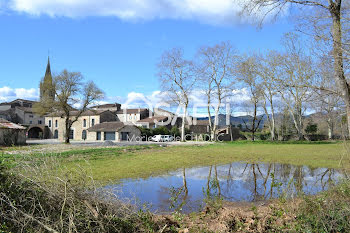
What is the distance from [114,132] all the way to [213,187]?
145 feet

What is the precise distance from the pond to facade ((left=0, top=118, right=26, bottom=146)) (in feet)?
82.9

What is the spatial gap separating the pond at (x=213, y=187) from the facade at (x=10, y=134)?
25.3 meters

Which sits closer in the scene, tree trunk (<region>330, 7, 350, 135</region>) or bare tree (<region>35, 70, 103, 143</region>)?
tree trunk (<region>330, 7, 350, 135</region>)

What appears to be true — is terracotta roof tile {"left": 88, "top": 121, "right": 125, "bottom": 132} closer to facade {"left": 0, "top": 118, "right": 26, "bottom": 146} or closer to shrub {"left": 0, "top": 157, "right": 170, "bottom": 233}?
facade {"left": 0, "top": 118, "right": 26, "bottom": 146}

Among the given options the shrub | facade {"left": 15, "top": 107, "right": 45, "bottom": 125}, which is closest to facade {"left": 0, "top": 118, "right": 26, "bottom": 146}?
the shrub

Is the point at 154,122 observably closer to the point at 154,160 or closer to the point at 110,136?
the point at 110,136

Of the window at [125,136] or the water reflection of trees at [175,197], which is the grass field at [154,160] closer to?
the water reflection of trees at [175,197]

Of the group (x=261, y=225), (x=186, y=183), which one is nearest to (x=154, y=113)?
(x=186, y=183)

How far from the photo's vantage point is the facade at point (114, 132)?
49906 mm

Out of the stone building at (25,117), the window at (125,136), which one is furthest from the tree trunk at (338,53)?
the stone building at (25,117)

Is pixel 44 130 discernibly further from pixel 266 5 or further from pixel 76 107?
pixel 266 5

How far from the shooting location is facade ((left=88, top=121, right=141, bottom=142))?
49906 mm

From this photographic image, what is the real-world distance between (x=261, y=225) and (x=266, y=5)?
211 inches

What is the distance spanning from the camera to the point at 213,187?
8.91 m
